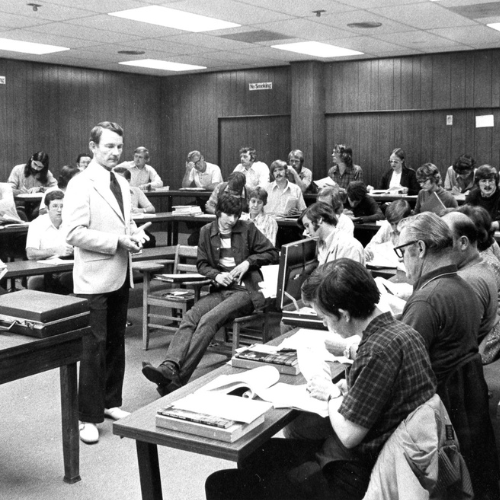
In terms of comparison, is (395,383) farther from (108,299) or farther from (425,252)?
(108,299)

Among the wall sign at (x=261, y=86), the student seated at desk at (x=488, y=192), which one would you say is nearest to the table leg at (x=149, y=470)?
the student seated at desk at (x=488, y=192)

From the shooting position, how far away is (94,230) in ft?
12.5

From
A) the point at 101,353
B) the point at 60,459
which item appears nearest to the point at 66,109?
the point at 101,353

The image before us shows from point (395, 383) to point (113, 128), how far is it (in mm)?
2244

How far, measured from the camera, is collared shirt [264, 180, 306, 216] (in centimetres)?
897

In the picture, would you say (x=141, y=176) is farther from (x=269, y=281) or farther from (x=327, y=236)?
(x=327, y=236)

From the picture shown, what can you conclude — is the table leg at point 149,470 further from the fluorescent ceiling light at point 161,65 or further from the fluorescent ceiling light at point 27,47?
the fluorescent ceiling light at point 161,65

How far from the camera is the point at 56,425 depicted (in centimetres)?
414

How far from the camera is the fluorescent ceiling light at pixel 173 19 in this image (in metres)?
7.96

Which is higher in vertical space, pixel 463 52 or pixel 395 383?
pixel 463 52

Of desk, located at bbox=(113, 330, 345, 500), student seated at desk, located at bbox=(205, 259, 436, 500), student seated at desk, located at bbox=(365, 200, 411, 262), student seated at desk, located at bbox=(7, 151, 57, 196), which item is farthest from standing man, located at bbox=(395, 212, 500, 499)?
student seated at desk, located at bbox=(7, 151, 57, 196)

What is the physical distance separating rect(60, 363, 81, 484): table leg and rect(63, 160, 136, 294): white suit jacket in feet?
2.02

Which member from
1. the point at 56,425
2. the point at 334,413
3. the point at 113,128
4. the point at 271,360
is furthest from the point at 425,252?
the point at 56,425

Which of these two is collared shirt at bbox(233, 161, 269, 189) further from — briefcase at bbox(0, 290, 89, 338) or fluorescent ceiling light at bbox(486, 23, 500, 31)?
briefcase at bbox(0, 290, 89, 338)
